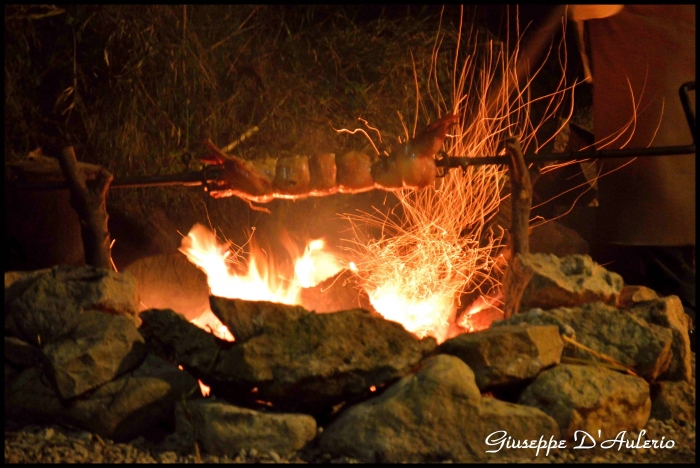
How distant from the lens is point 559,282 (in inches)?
172

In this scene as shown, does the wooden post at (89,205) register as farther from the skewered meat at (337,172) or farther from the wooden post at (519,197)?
the wooden post at (519,197)

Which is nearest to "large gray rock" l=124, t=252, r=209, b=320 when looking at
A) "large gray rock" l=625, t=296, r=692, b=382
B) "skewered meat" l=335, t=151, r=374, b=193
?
"skewered meat" l=335, t=151, r=374, b=193

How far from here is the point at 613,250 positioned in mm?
6918

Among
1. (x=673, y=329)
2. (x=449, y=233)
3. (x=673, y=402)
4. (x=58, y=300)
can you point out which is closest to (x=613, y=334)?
(x=673, y=329)

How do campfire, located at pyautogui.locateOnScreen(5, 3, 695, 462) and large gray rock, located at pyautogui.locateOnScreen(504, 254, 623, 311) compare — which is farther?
large gray rock, located at pyautogui.locateOnScreen(504, 254, 623, 311)

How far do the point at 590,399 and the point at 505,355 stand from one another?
49 cm

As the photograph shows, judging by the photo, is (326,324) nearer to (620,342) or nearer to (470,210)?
(620,342)

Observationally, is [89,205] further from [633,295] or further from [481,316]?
[633,295]

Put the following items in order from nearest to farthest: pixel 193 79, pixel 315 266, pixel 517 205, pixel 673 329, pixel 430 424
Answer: pixel 430 424, pixel 673 329, pixel 517 205, pixel 315 266, pixel 193 79

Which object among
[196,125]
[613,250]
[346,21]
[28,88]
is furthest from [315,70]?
[613,250]

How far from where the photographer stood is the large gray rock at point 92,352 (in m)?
3.71

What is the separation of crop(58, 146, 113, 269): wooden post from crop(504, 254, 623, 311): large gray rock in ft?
8.62

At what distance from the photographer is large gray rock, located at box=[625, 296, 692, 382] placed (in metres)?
4.29

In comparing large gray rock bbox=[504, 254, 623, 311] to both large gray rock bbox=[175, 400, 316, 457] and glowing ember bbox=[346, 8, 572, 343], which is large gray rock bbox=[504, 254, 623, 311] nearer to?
glowing ember bbox=[346, 8, 572, 343]
